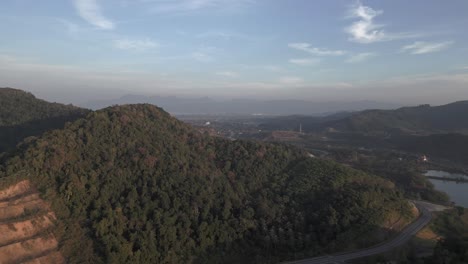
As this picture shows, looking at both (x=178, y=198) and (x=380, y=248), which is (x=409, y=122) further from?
(x=178, y=198)

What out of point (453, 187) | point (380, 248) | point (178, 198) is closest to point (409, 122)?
point (453, 187)

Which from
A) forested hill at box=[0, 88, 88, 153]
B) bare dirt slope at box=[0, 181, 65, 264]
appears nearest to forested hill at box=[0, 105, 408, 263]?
bare dirt slope at box=[0, 181, 65, 264]

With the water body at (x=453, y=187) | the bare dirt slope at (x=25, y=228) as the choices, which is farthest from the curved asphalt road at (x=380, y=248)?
the bare dirt slope at (x=25, y=228)

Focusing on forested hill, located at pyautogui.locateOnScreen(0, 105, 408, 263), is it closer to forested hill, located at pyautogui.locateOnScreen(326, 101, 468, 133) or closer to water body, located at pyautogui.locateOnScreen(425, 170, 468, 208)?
water body, located at pyautogui.locateOnScreen(425, 170, 468, 208)

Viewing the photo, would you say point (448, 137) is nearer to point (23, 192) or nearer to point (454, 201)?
point (454, 201)

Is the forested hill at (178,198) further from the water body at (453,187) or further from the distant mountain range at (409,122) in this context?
the distant mountain range at (409,122)

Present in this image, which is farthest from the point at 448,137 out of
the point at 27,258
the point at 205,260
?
the point at 27,258
